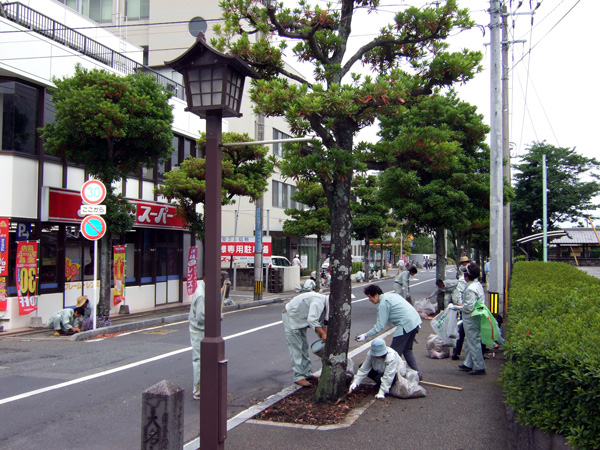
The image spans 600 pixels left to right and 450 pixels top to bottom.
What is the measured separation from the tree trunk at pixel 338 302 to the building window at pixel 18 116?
10.3m

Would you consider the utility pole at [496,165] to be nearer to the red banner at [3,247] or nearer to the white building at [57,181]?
the white building at [57,181]

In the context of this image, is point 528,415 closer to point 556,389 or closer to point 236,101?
point 556,389

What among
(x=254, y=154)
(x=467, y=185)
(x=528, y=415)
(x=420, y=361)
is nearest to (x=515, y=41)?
(x=467, y=185)

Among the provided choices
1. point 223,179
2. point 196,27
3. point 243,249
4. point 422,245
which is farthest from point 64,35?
point 422,245

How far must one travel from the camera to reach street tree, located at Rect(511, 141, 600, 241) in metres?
28.5

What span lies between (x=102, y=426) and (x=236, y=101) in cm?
401

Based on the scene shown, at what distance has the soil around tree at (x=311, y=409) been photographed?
576 cm

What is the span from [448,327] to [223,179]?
10.1 meters

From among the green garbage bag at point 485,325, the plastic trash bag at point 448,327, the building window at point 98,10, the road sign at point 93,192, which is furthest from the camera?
the building window at point 98,10

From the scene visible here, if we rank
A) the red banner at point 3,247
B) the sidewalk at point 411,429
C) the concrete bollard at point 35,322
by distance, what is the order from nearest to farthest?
the sidewalk at point 411,429
the red banner at point 3,247
the concrete bollard at point 35,322

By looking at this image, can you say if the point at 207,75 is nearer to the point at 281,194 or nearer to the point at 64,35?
the point at 64,35

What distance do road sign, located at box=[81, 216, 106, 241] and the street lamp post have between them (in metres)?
8.45

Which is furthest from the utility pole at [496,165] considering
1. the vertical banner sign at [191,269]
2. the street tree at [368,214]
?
the street tree at [368,214]

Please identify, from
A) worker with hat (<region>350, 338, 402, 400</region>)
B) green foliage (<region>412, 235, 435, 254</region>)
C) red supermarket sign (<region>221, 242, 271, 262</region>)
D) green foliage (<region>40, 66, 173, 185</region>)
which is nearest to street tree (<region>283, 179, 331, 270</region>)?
red supermarket sign (<region>221, 242, 271, 262</region>)
